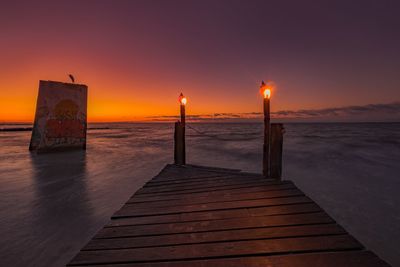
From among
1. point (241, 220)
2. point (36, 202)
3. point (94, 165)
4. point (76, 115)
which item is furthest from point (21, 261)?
point (76, 115)

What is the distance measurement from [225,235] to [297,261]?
3.10 ft

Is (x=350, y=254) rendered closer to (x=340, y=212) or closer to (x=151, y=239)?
(x=151, y=239)

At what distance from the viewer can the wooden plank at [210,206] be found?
3912 millimetres

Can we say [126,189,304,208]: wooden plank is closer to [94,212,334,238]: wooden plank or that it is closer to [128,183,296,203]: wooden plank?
[128,183,296,203]: wooden plank

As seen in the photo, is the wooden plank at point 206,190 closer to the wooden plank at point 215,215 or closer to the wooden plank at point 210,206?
the wooden plank at point 210,206

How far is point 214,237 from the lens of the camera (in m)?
2.98

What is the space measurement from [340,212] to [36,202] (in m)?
9.98

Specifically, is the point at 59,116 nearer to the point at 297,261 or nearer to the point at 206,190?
the point at 206,190

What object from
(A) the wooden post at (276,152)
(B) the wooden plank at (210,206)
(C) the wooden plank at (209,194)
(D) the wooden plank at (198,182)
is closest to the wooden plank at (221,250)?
(B) the wooden plank at (210,206)

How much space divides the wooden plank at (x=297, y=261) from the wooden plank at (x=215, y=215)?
3.31ft

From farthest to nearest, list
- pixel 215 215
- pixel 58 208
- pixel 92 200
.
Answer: pixel 92 200
pixel 58 208
pixel 215 215

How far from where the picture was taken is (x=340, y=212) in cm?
668

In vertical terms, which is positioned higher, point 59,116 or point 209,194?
point 59,116

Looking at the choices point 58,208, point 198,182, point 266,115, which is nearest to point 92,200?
point 58,208
